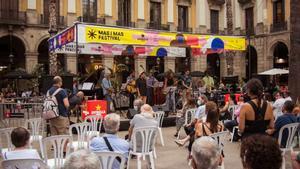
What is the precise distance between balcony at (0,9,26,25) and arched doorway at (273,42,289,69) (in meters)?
19.7

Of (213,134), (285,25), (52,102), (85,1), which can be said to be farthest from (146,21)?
(213,134)

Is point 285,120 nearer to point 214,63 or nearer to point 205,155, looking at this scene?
point 205,155

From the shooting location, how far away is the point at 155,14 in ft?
102

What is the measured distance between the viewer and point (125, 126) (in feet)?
37.6

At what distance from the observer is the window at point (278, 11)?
3047 centimetres

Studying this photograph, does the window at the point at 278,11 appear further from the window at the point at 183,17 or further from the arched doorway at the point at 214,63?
the window at the point at 183,17

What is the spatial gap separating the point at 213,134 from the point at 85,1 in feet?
77.9

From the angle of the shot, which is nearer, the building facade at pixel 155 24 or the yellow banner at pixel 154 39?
the yellow banner at pixel 154 39

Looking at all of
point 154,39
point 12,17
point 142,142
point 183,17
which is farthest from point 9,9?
point 142,142

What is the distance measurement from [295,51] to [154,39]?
4178 millimetres

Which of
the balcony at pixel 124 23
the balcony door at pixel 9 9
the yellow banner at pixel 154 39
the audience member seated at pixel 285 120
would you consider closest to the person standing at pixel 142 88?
the yellow banner at pixel 154 39

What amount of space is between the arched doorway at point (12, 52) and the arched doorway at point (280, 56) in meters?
19.8

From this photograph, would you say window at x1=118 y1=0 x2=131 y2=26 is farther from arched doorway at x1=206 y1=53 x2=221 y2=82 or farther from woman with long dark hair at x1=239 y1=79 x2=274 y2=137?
woman with long dark hair at x1=239 y1=79 x2=274 y2=137

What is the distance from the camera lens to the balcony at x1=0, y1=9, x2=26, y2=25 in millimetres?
23550
